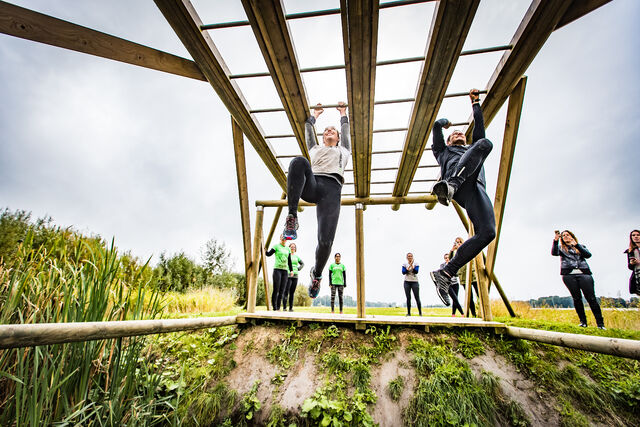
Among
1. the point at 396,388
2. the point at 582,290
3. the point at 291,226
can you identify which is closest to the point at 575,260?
the point at 582,290

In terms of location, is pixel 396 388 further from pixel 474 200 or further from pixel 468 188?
pixel 468 188

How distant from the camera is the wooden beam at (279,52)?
207 cm

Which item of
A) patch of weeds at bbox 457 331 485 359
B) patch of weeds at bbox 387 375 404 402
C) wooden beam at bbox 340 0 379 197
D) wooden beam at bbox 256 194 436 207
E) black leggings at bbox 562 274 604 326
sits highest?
wooden beam at bbox 340 0 379 197

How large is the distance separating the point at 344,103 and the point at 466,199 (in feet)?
5.64

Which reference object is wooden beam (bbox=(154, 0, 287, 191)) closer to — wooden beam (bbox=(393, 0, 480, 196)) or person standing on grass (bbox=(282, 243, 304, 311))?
wooden beam (bbox=(393, 0, 480, 196))

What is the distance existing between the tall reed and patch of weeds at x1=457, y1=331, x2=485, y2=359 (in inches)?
130

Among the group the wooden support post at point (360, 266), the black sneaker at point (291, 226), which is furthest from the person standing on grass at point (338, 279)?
the black sneaker at point (291, 226)

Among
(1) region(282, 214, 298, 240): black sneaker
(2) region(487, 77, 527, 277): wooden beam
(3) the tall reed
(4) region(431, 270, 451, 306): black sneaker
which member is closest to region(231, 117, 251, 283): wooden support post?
(1) region(282, 214, 298, 240): black sneaker

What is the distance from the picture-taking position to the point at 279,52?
2.39 m

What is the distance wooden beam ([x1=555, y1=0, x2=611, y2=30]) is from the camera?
80.9 inches

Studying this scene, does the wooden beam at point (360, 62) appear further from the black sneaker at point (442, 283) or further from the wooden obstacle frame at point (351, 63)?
the black sneaker at point (442, 283)

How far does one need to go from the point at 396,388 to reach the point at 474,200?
2192 mm

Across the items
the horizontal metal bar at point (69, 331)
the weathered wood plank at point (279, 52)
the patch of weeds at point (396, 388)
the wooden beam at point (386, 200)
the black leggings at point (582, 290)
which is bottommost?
the patch of weeds at point (396, 388)

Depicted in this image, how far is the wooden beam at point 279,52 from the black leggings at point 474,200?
1792 millimetres
